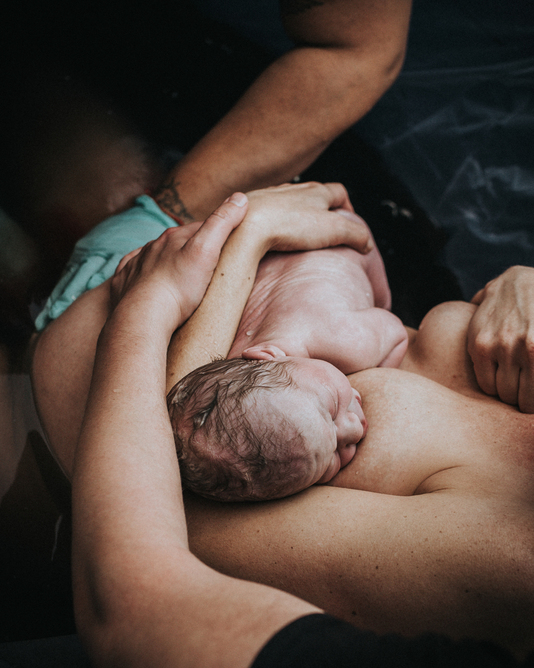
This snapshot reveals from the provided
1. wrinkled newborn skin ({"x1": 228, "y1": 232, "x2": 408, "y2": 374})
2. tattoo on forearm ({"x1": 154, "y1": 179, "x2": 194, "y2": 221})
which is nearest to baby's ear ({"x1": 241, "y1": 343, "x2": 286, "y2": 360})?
wrinkled newborn skin ({"x1": 228, "y1": 232, "x2": 408, "y2": 374})

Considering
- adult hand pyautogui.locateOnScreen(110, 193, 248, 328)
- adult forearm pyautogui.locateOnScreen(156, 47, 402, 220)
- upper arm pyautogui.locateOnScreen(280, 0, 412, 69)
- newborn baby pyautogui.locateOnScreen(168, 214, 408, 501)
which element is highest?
upper arm pyautogui.locateOnScreen(280, 0, 412, 69)

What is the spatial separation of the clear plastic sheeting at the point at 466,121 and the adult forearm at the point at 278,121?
0.41m

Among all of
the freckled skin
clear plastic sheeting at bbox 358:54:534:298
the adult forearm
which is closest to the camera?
the freckled skin

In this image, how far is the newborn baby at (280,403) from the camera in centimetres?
87

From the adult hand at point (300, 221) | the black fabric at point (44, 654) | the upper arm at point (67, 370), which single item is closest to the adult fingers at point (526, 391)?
the adult hand at point (300, 221)

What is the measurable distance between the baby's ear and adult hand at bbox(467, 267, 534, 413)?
1.64ft

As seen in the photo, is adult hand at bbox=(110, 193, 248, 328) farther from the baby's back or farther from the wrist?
the baby's back

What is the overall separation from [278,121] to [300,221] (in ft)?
1.70

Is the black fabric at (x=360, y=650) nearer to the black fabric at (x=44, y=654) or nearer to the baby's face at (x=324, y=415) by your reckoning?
the baby's face at (x=324, y=415)

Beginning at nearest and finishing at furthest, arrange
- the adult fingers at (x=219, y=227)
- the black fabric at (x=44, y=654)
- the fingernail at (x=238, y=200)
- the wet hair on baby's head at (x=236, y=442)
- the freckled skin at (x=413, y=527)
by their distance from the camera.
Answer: the freckled skin at (x=413, y=527)
the wet hair on baby's head at (x=236, y=442)
the black fabric at (x=44, y=654)
the adult fingers at (x=219, y=227)
the fingernail at (x=238, y=200)

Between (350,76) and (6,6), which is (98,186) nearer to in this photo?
(6,6)

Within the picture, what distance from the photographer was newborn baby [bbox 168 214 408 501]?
2.87ft

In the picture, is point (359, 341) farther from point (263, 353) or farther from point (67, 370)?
point (67, 370)

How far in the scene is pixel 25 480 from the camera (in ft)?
3.77
